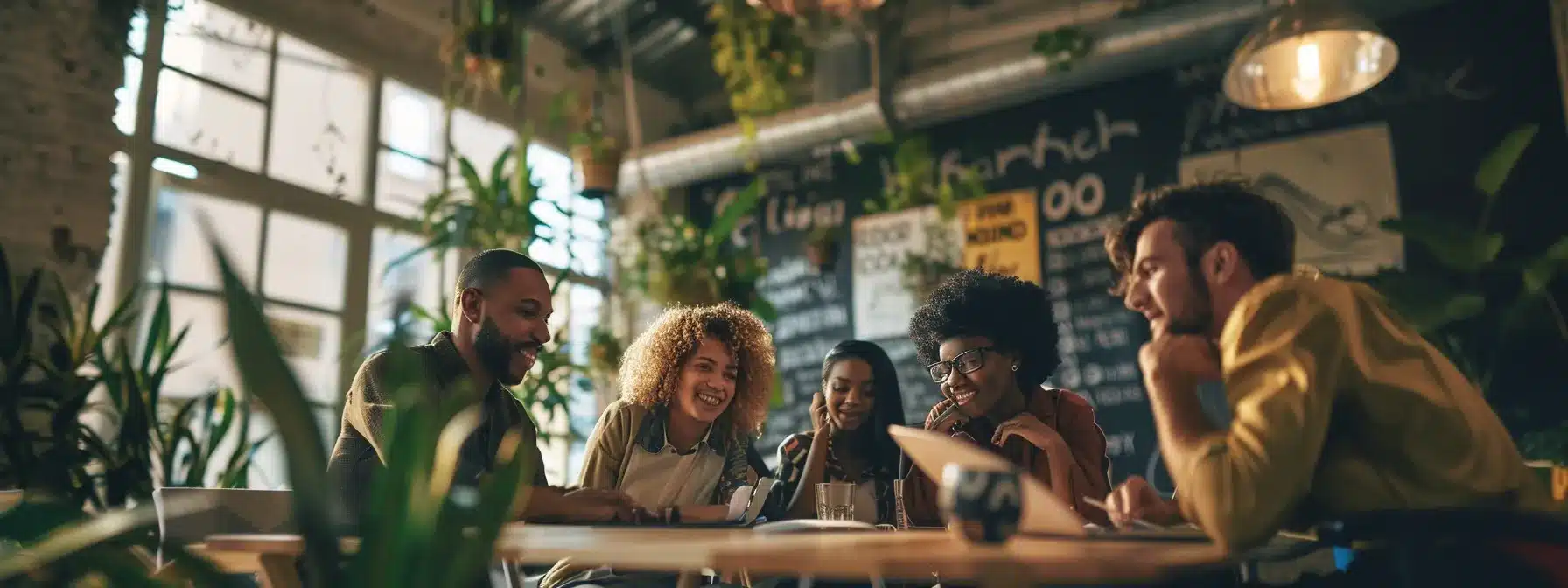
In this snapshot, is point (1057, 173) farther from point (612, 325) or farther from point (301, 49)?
point (301, 49)

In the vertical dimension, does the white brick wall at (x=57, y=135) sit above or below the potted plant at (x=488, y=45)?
below

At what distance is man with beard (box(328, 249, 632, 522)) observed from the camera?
2.29 m

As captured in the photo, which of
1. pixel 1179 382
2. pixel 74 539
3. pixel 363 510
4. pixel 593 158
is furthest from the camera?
pixel 593 158

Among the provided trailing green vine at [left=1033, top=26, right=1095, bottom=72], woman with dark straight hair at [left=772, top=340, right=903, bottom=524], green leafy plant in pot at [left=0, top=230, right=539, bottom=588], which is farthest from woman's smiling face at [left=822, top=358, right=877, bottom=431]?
trailing green vine at [left=1033, top=26, right=1095, bottom=72]

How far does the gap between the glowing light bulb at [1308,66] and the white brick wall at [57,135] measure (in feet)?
13.7

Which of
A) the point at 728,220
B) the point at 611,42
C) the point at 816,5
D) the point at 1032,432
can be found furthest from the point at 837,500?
the point at 611,42

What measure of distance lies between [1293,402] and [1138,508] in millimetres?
380

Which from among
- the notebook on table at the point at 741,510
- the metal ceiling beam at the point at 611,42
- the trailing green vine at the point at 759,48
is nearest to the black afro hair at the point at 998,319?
the notebook on table at the point at 741,510

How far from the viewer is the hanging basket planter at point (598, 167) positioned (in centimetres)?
562

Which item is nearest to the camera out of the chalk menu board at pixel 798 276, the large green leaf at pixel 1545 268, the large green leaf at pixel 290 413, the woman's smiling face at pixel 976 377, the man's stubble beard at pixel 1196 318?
the large green leaf at pixel 290 413

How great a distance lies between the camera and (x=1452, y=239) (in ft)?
12.8

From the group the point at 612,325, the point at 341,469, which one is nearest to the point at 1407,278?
the point at 341,469

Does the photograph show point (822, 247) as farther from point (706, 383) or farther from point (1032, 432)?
point (1032, 432)

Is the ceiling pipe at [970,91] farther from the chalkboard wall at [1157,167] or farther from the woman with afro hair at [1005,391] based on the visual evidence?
the woman with afro hair at [1005,391]
